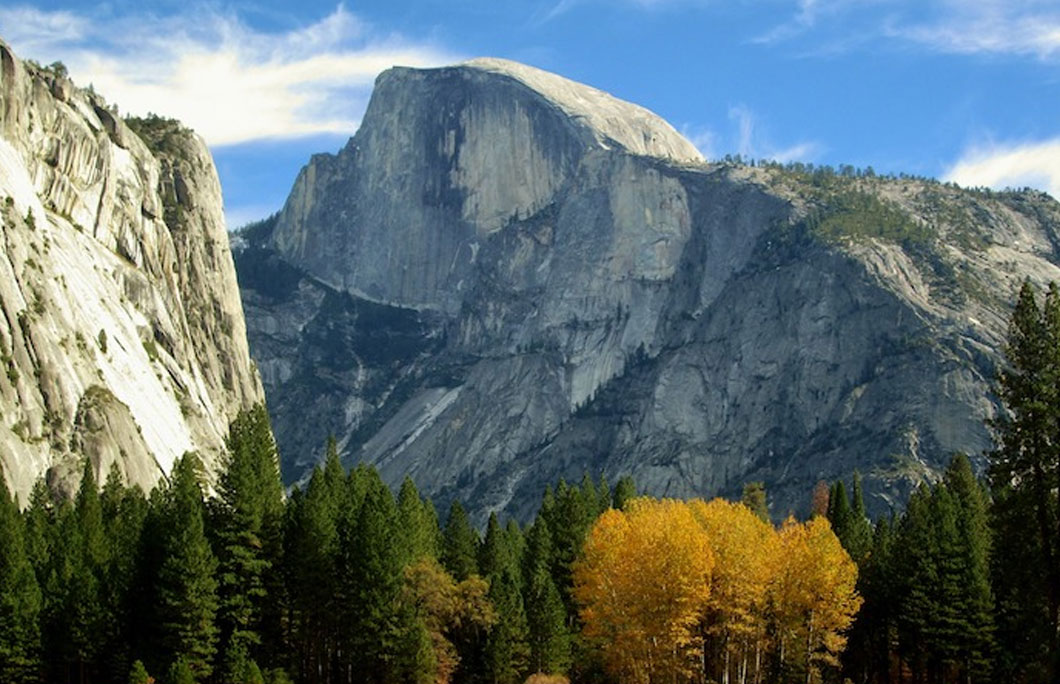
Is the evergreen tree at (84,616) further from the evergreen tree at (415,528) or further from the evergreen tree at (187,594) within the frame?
the evergreen tree at (415,528)

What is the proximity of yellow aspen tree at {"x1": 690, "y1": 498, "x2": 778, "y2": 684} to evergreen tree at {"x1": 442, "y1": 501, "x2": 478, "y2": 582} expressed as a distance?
67.9 feet

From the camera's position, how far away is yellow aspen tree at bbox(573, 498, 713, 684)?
253ft

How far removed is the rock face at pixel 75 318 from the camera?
14825 cm

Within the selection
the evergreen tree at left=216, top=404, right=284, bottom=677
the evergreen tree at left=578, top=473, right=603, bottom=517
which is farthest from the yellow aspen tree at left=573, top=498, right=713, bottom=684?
the evergreen tree at left=578, top=473, right=603, bottom=517

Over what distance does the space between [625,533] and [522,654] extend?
11.7 metres

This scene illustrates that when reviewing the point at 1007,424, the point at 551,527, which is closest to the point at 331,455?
the point at 551,527

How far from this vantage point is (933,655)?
8888cm

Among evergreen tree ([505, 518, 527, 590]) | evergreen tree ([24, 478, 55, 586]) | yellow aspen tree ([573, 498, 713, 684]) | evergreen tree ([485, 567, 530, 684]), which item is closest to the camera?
yellow aspen tree ([573, 498, 713, 684])

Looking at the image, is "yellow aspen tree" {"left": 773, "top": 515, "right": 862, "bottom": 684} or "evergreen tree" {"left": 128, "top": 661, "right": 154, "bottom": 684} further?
"yellow aspen tree" {"left": 773, "top": 515, "right": 862, "bottom": 684}

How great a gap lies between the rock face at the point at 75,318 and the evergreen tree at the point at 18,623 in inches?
2188

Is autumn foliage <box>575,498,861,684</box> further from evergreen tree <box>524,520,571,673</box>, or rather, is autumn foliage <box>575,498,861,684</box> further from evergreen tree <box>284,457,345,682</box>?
evergreen tree <box>284,457,345,682</box>

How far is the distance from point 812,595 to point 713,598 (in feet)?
19.6

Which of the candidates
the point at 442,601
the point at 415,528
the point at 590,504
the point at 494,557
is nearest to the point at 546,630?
the point at 442,601

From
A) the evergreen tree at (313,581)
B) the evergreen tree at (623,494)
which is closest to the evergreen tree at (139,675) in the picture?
the evergreen tree at (313,581)
